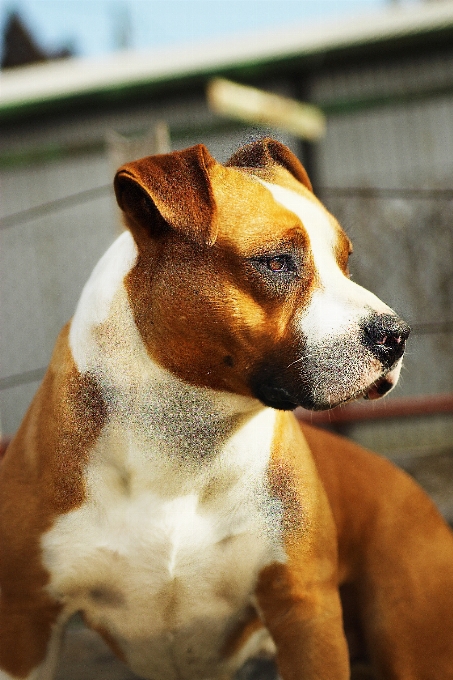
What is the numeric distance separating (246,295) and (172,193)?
0.27 metres

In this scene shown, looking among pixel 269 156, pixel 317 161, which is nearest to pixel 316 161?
pixel 317 161

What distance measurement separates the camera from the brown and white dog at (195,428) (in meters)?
1.83

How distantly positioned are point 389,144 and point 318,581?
5.51m

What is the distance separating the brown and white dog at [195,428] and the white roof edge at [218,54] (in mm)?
5486

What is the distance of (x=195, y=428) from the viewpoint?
1969 mm

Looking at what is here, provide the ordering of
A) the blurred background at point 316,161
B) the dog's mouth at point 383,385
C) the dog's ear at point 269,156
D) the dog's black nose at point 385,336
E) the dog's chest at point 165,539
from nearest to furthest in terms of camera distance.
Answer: the dog's black nose at point 385,336
the dog's mouth at point 383,385
the dog's chest at point 165,539
the dog's ear at point 269,156
the blurred background at point 316,161

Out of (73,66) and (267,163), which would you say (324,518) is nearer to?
(267,163)

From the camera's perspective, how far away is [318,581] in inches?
82.1

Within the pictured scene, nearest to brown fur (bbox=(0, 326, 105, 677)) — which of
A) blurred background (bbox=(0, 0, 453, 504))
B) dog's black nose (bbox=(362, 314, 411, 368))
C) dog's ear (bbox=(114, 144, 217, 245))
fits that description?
dog's ear (bbox=(114, 144, 217, 245))

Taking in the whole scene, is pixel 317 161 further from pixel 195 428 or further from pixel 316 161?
pixel 195 428

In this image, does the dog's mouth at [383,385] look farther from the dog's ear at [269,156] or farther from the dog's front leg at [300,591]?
the dog's ear at [269,156]

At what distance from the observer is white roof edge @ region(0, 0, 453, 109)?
716cm

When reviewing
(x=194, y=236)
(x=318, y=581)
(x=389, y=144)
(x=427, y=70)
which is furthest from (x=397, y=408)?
(x=194, y=236)

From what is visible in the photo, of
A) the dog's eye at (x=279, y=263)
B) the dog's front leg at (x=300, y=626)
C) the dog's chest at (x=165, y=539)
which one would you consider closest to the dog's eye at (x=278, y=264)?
the dog's eye at (x=279, y=263)
